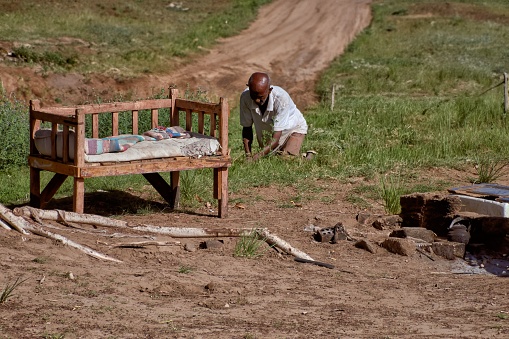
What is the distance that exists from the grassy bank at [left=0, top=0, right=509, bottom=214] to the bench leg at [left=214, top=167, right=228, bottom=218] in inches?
31.6

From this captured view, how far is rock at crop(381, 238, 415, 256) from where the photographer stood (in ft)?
27.9

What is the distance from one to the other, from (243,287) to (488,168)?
5532mm

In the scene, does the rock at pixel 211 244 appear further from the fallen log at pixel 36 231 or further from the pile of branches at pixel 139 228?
the fallen log at pixel 36 231

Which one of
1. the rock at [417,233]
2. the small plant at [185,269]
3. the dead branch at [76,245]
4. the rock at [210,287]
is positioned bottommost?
the rock at [417,233]

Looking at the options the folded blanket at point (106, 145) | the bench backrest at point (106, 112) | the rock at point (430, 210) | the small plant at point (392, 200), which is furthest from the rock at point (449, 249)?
the folded blanket at point (106, 145)

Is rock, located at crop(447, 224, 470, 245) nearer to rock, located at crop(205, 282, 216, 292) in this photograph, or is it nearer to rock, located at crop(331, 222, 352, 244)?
rock, located at crop(331, 222, 352, 244)

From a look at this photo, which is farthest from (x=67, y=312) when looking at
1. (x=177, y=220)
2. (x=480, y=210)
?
(x=480, y=210)

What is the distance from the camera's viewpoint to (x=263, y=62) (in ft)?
76.7

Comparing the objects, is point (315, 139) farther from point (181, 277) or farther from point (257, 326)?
point (257, 326)

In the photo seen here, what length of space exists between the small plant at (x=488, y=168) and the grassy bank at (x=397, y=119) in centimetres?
5

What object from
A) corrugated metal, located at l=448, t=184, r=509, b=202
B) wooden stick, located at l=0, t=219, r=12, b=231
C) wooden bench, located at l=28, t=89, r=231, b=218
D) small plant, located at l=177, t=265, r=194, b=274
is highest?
wooden bench, located at l=28, t=89, r=231, b=218

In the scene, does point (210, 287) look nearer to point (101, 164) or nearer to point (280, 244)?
point (280, 244)

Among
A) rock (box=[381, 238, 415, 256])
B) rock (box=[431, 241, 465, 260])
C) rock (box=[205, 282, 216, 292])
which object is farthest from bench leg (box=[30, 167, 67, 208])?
rock (box=[431, 241, 465, 260])

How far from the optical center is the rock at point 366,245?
8.53 metres
